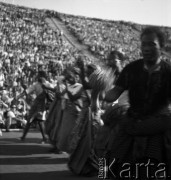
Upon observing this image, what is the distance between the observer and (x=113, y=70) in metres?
6.05

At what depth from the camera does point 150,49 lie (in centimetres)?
351

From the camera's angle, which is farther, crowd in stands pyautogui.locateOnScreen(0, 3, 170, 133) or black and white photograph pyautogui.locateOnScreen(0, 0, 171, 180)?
crowd in stands pyautogui.locateOnScreen(0, 3, 170, 133)

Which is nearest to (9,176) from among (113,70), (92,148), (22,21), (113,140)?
(92,148)

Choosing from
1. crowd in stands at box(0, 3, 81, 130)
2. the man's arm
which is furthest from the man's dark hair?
crowd in stands at box(0, 3, 81, 130)

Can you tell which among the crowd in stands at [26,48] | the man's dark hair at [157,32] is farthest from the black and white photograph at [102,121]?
the crowd in stands at [26,48]

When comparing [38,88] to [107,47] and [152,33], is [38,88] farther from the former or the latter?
[107,47]

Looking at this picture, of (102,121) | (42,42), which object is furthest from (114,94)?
(42,42)

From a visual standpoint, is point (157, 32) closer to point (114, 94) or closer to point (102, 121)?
point (114, 94)

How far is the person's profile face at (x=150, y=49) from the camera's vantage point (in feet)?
11.5

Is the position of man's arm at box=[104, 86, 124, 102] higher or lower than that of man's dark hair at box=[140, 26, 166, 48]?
lower

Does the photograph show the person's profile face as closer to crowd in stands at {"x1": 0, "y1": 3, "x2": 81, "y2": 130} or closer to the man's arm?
the man's arm

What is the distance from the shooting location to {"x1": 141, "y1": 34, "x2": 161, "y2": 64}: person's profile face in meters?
3.52

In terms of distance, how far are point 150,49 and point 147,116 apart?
48 cm

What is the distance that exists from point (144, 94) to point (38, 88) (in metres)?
7.12
